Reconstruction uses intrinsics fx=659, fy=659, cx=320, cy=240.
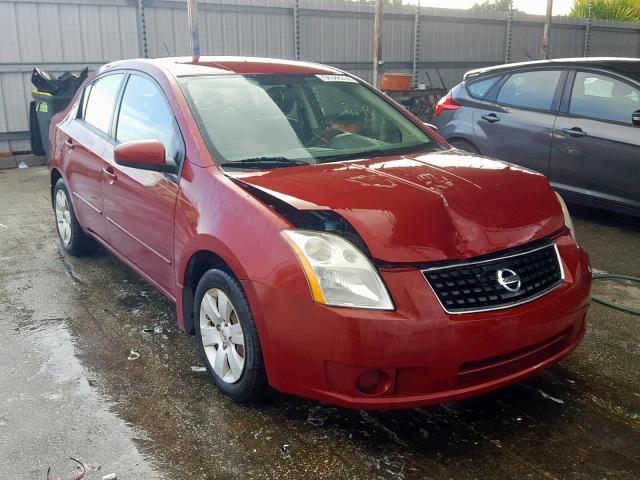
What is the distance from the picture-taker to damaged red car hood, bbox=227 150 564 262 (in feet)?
8.96

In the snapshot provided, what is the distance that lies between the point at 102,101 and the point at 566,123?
4.23 meters

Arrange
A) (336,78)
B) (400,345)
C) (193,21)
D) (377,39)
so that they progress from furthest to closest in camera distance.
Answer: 1. (377,39)
2. (193,21)
3. (336,78)
4. (400,345)

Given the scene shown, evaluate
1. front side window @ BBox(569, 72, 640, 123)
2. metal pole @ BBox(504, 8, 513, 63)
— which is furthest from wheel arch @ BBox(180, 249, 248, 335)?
metal pole @ BBox(504, 8, 513, 63)

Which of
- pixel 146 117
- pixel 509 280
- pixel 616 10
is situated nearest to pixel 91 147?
pixel 146 117

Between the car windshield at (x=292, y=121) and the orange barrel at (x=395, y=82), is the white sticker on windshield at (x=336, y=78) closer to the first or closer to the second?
the car windshield at (x=292, y=121)

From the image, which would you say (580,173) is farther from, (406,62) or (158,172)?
(406,62)

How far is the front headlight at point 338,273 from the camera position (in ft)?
8.55

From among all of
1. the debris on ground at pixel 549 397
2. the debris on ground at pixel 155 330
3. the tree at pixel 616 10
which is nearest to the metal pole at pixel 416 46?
the tree at pixel 616 10

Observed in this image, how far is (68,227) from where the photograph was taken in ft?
17.9

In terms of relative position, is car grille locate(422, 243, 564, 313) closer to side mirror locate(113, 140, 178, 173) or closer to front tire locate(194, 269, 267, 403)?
front tire locate(194, 269, 267, 403)

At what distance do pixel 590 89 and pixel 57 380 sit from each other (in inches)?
209

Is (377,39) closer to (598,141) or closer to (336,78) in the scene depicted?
(598,141)

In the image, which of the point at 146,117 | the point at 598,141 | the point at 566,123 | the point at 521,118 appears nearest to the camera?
the point at 146,117

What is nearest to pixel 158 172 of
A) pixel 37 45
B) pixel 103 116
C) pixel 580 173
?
pixel 103 116
